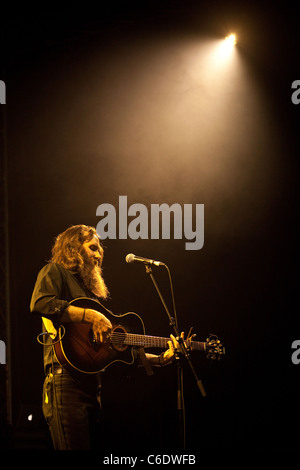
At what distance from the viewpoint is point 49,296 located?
335cm

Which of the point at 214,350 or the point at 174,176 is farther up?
the point at 174,176

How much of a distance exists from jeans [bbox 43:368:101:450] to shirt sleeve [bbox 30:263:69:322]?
15.7 inches

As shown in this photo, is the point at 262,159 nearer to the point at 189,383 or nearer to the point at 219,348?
the point at 219,348

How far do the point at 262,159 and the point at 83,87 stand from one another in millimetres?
1916

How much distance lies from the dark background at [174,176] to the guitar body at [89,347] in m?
0.74

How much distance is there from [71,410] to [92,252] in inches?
51.4

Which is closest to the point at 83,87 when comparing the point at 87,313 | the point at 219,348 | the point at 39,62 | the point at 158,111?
the point at 39,62

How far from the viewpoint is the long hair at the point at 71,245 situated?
3.86m

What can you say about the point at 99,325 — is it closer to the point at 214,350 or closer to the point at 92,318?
the point at 92,318

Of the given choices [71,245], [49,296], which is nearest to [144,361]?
[49,296]

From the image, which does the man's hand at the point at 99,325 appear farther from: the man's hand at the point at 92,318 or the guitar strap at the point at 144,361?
the guitar strap at the point at 144,361

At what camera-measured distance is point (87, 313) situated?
11.2ft

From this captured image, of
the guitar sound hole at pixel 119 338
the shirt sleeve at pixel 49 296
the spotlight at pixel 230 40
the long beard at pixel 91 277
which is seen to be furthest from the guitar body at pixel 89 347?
the spotlight at pixel 230 40

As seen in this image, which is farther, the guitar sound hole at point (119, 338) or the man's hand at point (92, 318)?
the guitar sound hole at point (119, 338)
